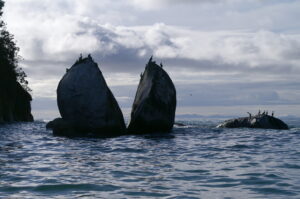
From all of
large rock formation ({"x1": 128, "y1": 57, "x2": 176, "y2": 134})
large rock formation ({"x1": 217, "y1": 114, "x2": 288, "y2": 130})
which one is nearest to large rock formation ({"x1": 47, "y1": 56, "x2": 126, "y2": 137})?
large rock formation ({"x1": 128, "y1": 57, "x2": 176, "y2": 134})

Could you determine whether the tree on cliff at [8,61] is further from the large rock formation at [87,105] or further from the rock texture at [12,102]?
the large rock formation at [87,105]

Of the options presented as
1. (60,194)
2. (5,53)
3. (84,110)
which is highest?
(5,53)

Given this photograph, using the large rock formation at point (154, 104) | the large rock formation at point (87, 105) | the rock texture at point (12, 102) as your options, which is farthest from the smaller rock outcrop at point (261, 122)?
the rock texture at point (12, 102)

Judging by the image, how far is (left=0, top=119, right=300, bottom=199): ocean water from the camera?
970cm

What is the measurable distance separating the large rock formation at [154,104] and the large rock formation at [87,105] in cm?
132

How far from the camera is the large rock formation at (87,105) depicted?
89.8ft

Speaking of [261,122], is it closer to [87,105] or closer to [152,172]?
[87,105]

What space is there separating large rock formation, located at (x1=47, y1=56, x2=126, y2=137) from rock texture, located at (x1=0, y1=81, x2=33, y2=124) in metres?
34.2

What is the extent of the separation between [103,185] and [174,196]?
6.44 ft

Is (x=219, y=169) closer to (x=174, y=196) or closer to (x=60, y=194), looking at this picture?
(x=174, y=196)

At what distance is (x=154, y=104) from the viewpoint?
28.5m

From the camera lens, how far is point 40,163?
46.6ft

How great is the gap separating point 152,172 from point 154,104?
16.2 metres

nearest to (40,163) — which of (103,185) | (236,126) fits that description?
(103,185)
